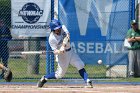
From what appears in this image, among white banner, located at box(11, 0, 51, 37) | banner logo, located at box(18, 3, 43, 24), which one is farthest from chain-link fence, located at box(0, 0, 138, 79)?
banner logo, located at box(18, 3, 43, 24)

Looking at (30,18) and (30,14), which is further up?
(30,14)

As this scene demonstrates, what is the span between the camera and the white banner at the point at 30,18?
51.1ft

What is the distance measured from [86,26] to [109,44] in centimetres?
86

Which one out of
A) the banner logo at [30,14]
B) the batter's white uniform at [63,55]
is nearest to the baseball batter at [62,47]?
the batter's white uniform at [63,55]

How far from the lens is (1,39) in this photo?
51.5ft

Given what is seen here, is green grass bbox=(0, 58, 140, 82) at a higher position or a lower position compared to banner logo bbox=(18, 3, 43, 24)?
lower

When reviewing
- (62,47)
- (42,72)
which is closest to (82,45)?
(42,72)

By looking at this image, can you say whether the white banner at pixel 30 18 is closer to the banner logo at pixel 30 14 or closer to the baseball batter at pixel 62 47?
the banner logo at pixel 30 14

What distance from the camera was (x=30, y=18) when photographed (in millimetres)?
15648

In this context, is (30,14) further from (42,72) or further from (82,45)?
(42,72)

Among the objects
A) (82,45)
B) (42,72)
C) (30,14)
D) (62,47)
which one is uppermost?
(30,14)

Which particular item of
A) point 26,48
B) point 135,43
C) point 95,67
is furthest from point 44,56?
point 135,43

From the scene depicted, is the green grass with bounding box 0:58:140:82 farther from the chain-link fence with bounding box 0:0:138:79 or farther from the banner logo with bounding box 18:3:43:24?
the banner logo with bounding box 18:3:43:24

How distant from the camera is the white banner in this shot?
15.6 meters
